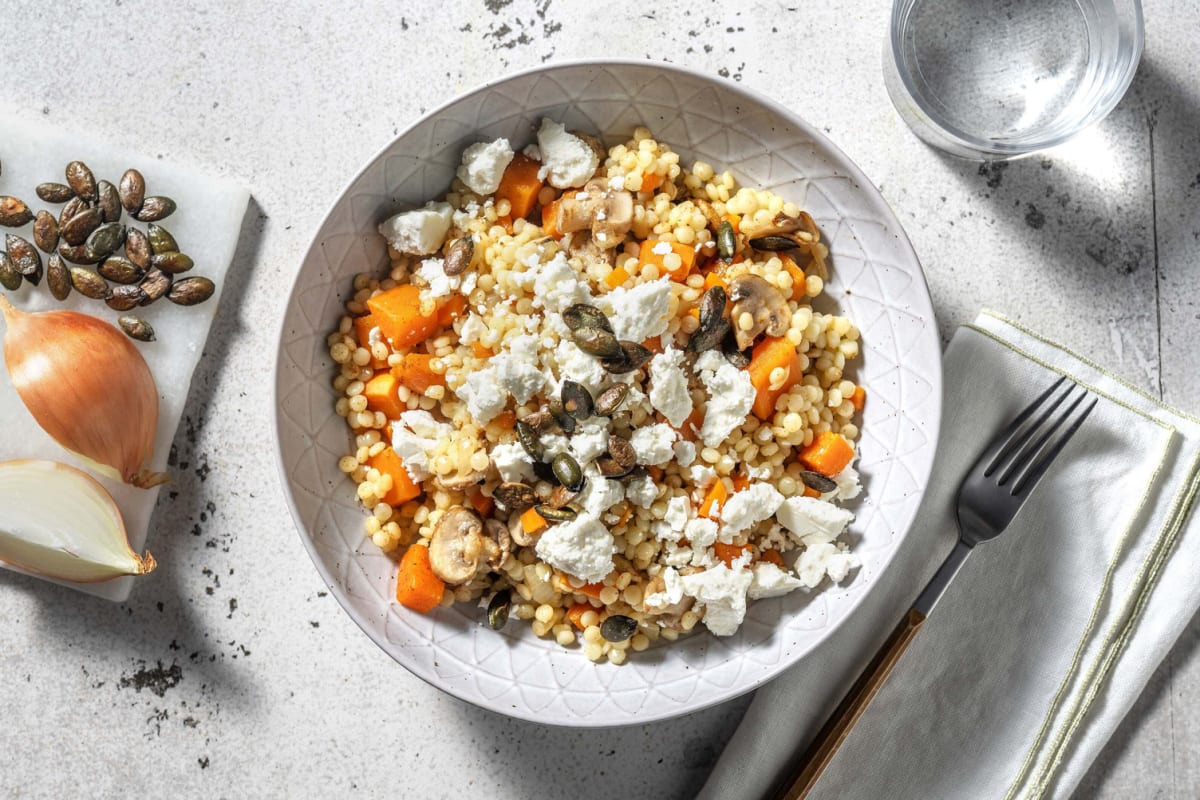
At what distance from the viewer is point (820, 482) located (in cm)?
177

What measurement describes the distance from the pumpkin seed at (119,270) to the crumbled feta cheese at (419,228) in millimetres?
673

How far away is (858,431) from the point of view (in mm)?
1875

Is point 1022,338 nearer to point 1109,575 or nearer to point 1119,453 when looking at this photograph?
point 1119,453

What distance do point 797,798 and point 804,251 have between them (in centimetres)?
121

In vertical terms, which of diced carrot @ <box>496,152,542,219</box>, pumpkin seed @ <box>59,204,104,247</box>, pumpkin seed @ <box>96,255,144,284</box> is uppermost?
diced carrot @ <box>496,152,542,219</box>

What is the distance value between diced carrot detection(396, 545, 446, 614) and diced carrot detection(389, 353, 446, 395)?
1.09 ft

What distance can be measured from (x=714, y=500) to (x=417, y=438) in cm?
60

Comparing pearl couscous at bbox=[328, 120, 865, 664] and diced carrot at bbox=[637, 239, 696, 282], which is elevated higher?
diced carrot at bbox=[637, 239, 696, 282]

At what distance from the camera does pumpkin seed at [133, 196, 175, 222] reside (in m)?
2.04

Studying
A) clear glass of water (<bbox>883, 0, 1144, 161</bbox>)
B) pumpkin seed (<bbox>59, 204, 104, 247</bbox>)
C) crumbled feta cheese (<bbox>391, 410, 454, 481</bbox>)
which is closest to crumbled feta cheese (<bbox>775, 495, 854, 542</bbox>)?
crumbled feta cheese (<bbox>391, 410, 454, 481</bbox>)

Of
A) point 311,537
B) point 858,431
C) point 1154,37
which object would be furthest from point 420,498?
point 1154,37

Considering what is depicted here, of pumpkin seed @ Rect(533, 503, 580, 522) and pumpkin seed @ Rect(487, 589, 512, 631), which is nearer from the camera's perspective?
pumpkin seed @ Rect(533, 503, 580, 522)

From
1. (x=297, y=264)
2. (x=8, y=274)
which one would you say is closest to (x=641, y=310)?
(x=297, y=264)

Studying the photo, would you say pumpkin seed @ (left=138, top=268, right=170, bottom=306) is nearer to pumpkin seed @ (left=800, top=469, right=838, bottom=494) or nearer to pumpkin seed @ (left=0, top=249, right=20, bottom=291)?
pumpkin seed @ (left=0, top=249, right=20, bottom=291)
